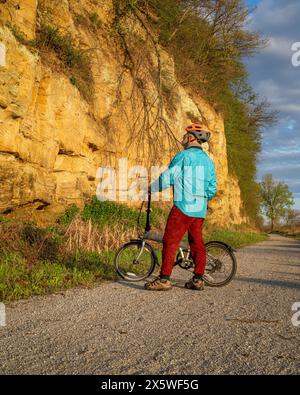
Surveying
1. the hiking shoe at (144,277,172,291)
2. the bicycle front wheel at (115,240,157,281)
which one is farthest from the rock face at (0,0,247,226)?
the hiking shoe at (144,277,172,291)

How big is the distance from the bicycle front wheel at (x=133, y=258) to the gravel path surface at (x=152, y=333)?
771 mm

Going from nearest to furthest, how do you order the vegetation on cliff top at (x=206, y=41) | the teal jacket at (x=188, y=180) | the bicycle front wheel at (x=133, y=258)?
1. the teal jacket at (x=188, y=180)
2. the bicycle front wheel at (x=133, y=258)
3. the vegetation on cliff top at (x=206, y=41)

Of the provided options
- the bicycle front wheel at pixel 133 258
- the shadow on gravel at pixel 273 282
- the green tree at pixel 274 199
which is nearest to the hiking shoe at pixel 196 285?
the bicycle front wheel at pixel 133 258

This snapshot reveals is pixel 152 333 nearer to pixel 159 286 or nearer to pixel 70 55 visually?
pixel 159 286

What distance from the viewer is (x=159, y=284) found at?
5.00 metres

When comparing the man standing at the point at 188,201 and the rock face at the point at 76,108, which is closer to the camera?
the man standing at the point at 188,201


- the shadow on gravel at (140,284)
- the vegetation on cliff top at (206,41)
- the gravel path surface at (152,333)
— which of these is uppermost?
the vegetation on cliff top at (206,41)

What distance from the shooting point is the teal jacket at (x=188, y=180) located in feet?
16.9

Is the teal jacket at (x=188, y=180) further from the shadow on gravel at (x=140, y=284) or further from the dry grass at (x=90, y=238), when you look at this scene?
the dry grass at (x=90, y=238)

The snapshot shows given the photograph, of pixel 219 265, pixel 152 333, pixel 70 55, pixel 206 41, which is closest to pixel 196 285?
pixel 219 265

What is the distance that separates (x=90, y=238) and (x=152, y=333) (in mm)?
4584

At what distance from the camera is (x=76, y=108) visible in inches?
388

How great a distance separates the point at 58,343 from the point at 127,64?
39.3 feet

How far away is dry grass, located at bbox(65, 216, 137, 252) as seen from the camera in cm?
737
